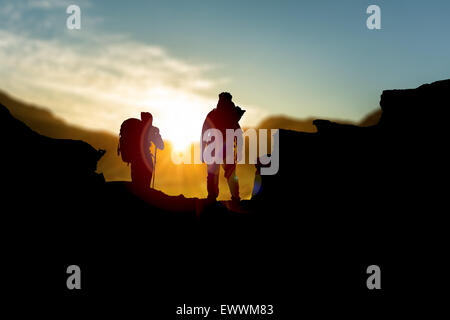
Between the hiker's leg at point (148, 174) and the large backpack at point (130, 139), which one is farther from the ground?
the large backpack at point (130, 139)

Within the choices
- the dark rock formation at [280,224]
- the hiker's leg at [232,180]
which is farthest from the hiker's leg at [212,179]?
the dark rock formation at [280,224]

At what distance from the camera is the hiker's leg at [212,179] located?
14.9 m

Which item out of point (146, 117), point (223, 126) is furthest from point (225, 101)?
point (146, 117)

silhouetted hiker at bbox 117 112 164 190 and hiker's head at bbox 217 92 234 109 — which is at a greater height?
hiker's head at bbox 217 92 234 109

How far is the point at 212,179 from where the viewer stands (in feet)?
48.7

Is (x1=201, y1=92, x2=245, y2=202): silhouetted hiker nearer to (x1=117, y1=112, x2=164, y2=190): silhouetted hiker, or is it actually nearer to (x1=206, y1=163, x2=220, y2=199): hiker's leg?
(x1=206, y1=163, x2=220, y2=199): hiker's leg

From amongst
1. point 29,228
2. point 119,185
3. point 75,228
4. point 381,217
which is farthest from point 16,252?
point 381,217

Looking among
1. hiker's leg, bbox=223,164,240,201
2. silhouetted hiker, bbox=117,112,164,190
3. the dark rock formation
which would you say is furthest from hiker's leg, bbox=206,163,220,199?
silhouetted hiker, bbox=117,112,164,190

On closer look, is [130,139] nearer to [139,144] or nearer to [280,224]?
[139,144]

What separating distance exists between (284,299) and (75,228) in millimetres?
6637

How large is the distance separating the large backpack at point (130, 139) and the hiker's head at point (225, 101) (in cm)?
319

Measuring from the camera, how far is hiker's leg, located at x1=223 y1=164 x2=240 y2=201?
49.3 ft

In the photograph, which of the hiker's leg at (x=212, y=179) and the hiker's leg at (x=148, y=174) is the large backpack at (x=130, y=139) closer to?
the hiker's leg at (x=148, y=174)
